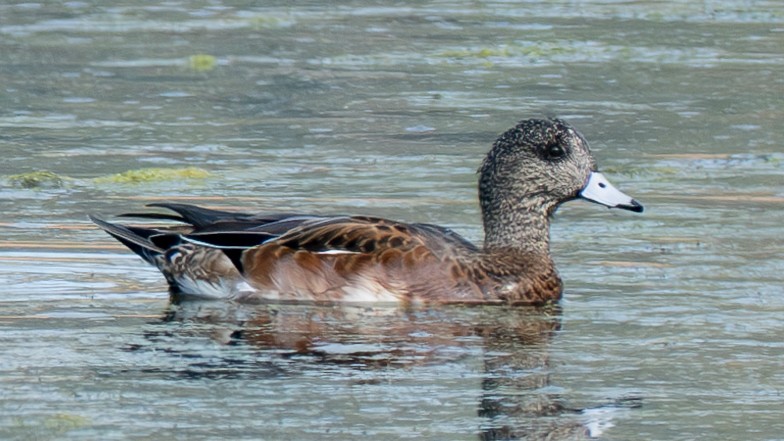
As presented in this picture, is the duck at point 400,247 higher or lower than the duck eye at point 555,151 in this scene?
lower

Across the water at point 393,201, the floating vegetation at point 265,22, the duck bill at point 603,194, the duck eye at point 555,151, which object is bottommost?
the floating vegetation at point 265,22

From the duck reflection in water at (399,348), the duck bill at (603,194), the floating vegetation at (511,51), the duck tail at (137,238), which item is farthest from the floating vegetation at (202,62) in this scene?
the duck reflection in water at (399,348)

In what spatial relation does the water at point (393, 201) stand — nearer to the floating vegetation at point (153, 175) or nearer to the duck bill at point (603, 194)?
the floating vegetation at point (153, 175)

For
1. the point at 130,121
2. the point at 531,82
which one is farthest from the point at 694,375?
the point at 531,82

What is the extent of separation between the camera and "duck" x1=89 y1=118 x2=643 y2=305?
29.9 ft

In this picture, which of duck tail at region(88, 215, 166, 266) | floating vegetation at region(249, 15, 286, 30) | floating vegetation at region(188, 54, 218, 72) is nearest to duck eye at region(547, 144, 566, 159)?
duck tail at region(88, 215, 166, 266)

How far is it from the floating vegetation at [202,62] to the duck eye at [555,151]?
7076 mm

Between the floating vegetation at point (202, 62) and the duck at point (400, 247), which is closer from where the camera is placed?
the duck at point (400, 247)

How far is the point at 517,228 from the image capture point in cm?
955

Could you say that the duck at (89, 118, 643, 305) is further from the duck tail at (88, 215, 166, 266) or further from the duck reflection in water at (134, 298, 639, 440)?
the duck reflection in water at (134, 298, 639, 440)

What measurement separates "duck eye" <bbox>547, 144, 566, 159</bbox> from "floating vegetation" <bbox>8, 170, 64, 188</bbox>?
3.36m

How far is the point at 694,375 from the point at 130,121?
713 centimetres

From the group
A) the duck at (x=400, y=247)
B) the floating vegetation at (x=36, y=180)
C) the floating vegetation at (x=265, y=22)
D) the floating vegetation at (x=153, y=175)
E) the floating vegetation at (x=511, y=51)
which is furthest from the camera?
the floating vegetation at (x=265, y=22)

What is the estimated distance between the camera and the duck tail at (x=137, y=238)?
9.46 m
